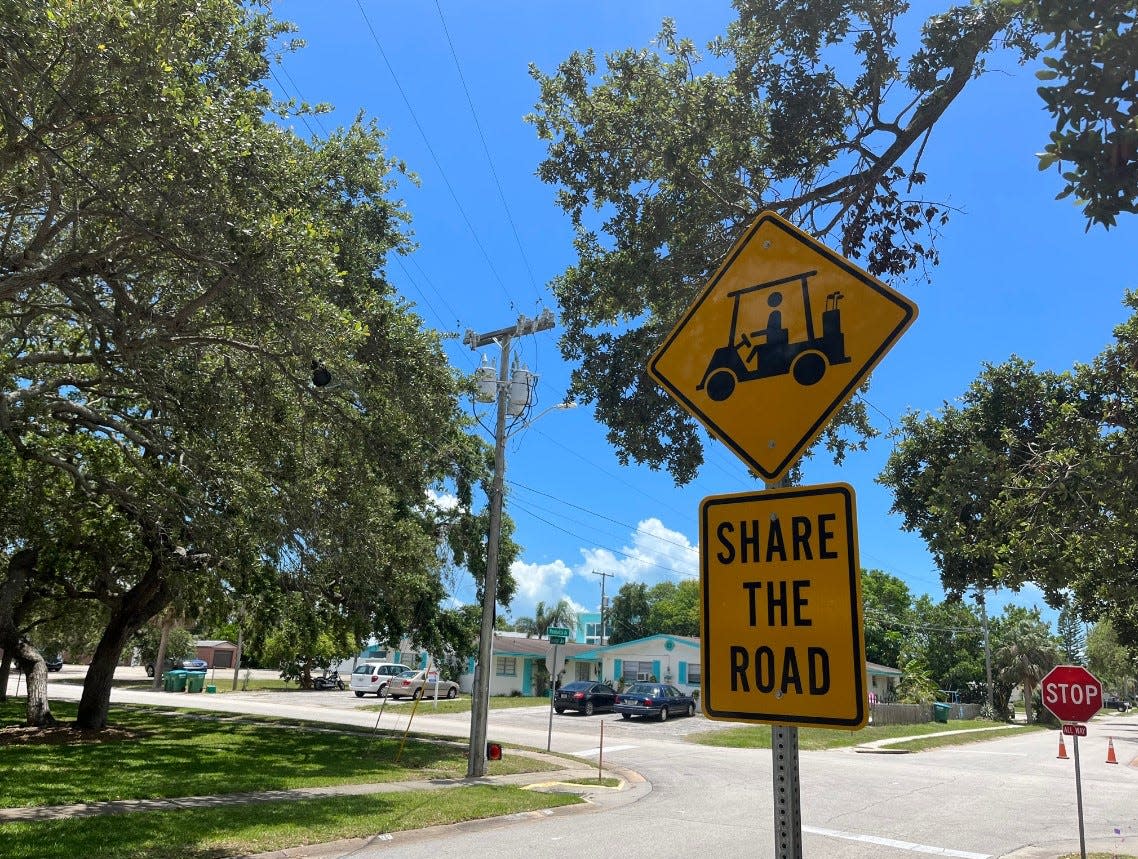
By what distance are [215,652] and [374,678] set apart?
5695 centimetres

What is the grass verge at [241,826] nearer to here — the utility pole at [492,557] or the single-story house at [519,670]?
the utility pole at [492,557]

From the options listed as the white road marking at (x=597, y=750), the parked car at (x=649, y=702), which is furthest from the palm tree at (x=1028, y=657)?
the white road marking at (x=597, y=750)

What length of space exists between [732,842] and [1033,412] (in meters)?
9.10

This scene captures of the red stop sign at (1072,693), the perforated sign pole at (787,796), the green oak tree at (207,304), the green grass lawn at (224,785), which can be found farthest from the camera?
the red stop sign at (1072,693)

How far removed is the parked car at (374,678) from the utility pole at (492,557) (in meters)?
29.6

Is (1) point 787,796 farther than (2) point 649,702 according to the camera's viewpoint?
No

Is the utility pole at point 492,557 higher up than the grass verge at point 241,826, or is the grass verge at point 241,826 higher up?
the utility pole at point 492,557

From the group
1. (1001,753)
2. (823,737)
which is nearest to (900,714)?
(823,737)

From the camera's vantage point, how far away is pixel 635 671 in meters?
52.2

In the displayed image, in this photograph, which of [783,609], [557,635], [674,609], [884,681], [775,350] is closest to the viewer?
[783,609]

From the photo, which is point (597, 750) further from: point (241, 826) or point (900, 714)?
point (900, 714)

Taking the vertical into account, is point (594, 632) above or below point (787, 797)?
below

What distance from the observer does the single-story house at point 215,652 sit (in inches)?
3625

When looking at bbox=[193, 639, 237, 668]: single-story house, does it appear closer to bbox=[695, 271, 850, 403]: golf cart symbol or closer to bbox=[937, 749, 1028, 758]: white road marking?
bbox=[937, 749, 1028, 758]: white road marking
